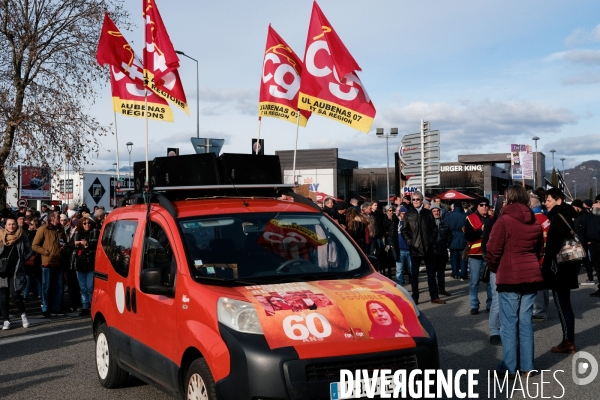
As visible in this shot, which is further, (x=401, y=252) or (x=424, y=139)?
(x=424, y=139)

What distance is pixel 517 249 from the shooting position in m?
7.42

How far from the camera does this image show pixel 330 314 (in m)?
5.18

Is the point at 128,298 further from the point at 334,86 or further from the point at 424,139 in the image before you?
the point at 424,139

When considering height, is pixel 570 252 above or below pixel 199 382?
above

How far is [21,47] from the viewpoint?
2253cm

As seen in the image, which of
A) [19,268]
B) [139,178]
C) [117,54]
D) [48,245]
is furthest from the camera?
[117,54]

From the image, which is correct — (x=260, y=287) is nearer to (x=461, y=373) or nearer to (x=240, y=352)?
(x=240, y=352)

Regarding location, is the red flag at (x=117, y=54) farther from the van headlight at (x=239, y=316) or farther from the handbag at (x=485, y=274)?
the van headlight at (x=239, y=316)

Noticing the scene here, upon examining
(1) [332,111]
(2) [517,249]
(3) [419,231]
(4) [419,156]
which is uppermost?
(1) [332,111]

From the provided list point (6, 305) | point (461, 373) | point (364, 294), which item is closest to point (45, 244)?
point (6, 305)

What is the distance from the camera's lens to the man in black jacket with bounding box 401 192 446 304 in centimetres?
1351

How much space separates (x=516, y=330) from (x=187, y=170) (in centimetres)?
365

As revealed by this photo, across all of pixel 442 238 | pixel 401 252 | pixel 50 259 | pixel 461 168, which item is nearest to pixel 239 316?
pixel 50 259

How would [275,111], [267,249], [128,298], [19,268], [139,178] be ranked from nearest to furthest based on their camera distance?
[267,249]
[128,298]
[139,178]
[19,268]
[275,111]
